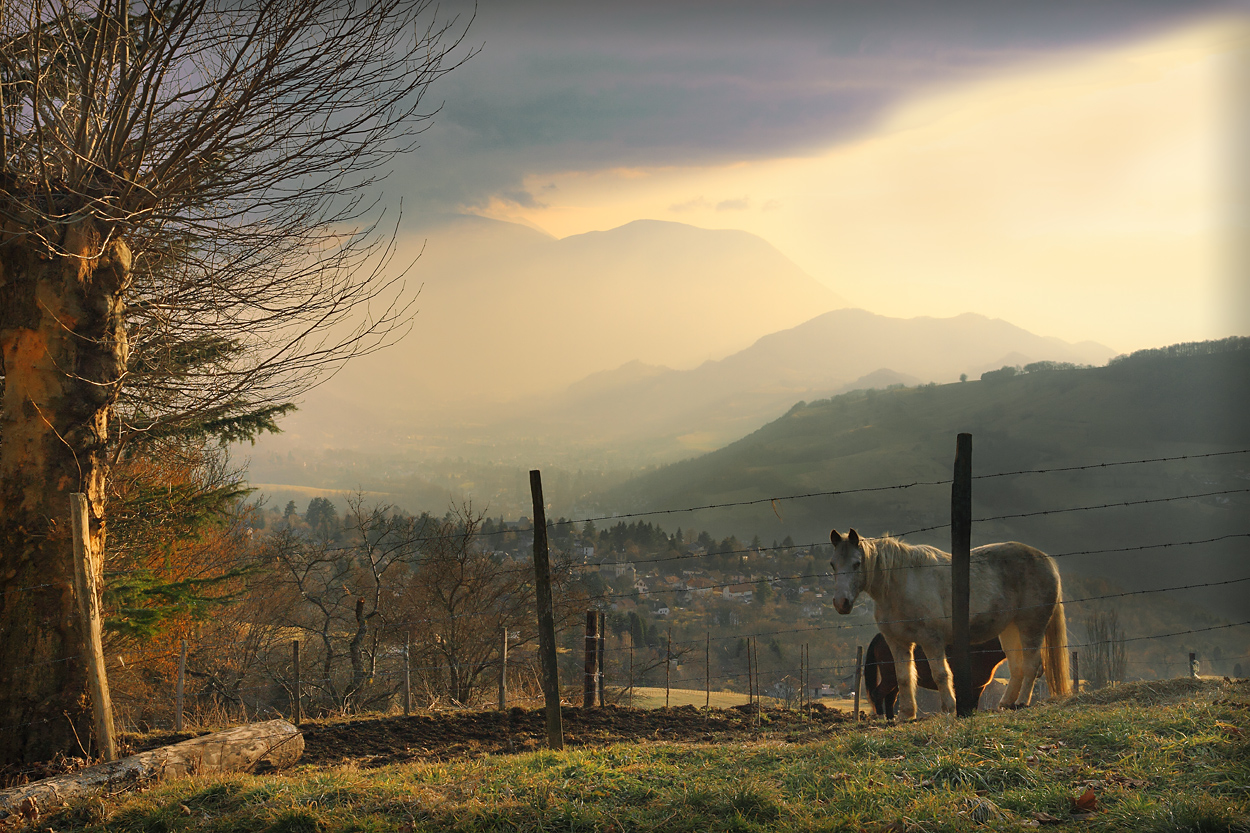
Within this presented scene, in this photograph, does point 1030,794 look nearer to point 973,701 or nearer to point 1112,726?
point 1112,726

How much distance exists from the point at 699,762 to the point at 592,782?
1167 millimetres

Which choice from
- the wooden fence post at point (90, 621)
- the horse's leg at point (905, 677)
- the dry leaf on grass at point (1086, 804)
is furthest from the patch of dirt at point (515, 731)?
the dry leaf on grass at point (1086, 804)

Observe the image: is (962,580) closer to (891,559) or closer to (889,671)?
(891,559)

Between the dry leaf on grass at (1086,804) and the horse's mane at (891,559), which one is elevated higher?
the horse's mane at (891,559)

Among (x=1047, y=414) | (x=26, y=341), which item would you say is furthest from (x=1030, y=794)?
(x=1047, y=414)

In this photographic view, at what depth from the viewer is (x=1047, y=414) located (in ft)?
571

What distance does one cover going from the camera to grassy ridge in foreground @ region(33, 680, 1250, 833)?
4039mm

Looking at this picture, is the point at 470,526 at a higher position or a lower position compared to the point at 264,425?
lower

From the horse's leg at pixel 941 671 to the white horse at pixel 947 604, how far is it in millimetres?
12

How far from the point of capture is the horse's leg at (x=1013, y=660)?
928 centimetres

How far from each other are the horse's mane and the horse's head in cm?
26

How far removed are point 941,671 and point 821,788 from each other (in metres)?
4.65

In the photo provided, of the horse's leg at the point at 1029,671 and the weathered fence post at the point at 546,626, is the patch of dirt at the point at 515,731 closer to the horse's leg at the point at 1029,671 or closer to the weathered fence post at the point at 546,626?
the weathered fence post at the point at 546,626

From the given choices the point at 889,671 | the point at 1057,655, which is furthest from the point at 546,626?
the point at 889,671
